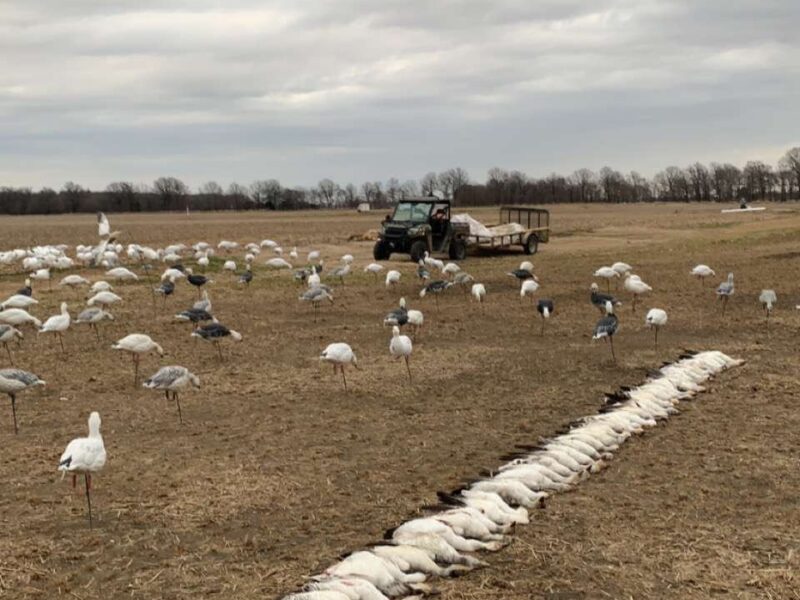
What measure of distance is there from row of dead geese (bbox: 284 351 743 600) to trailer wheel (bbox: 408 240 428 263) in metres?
20.1

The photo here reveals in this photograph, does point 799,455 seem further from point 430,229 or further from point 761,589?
point 430,229

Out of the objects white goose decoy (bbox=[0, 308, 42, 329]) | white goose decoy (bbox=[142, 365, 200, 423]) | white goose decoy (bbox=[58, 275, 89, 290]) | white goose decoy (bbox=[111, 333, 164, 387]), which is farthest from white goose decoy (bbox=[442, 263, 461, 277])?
white goose decoy (bbox=[142, 365, 200, 423])

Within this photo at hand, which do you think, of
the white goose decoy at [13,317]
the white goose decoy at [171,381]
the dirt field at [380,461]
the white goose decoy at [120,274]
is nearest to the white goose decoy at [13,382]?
the dirt field at [380,461]

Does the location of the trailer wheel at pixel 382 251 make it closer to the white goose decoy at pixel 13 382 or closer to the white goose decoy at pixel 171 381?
the white goose decoy at pixel 171 381

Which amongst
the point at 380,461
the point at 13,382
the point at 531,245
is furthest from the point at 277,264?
the point at 380,461

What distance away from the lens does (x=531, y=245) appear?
36.3 m

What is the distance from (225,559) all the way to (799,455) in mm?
6150

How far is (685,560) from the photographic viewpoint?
21.1 ft

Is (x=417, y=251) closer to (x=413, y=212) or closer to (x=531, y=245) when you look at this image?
(x=413, y=212)

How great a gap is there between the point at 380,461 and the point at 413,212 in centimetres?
2489

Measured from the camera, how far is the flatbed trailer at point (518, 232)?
3475 centimetres

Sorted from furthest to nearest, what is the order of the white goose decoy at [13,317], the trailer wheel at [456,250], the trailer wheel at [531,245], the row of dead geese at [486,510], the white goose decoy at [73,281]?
1. the trailer wheel at [531,245]
2. the trailer wheel at [456,250]
3. the white goose decoy at [73,281]
4. the white goose decoy at [13,317]
5. the row of dead geese at [486,510]

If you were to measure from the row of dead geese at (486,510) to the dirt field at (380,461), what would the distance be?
20 cm

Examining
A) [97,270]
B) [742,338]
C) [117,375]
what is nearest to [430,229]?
[97,270]
